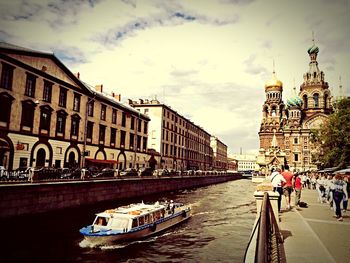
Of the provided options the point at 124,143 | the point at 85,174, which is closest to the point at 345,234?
the point at 85,174

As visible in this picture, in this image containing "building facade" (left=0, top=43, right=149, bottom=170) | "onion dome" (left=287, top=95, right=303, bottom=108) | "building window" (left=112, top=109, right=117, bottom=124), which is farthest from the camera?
"onion dome" (left=287, top=95, right=303, bottom=108)

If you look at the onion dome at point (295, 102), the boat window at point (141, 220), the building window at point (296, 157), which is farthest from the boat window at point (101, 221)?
the onion dome at point (295, 102)

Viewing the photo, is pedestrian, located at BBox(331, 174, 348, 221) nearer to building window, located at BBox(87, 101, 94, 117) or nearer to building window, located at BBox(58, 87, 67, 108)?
building window, located at BBox(58, 87, 67, 108)

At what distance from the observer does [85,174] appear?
99.8ft

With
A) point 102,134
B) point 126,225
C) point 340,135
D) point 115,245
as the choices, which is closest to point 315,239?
point 115,245

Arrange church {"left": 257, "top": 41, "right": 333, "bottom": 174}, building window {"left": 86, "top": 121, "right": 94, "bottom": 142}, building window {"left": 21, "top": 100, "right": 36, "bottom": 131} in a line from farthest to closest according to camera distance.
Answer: church {"left": 257, "top": 41, "right": 333, "bottom": 174} → building window {"left": 86, "top": 121, "right": 94, "bottom": 142} → building window {"left": 21, "top": 100, "right": 36, "bottom": 131}

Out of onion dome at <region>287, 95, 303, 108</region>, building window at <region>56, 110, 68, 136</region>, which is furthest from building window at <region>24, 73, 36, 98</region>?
onion dome at <region>287, 95, 303, 108</region>

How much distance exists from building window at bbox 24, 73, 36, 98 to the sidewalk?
29.9m

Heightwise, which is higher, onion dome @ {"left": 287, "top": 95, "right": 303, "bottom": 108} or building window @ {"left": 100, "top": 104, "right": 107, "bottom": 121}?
onion dome @ {"left": 287, "top": 95, "right": 303, "bottom": 108}

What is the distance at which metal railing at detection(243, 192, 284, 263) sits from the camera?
3.66 m

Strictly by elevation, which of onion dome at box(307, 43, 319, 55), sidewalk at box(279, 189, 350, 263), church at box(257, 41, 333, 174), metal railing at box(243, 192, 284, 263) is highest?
onion dome at box(307, 43, 319, 55)

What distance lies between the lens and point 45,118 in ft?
115

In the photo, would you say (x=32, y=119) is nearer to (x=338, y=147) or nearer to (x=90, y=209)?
(x=90, y=209)

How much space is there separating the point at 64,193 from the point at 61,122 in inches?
579
